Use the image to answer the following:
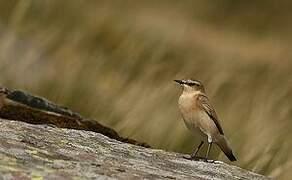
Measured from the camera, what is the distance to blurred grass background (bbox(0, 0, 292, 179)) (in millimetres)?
15508

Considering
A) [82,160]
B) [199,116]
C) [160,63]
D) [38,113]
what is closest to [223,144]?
[199,116]

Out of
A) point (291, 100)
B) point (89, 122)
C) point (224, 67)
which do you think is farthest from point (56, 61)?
point (89, 122)

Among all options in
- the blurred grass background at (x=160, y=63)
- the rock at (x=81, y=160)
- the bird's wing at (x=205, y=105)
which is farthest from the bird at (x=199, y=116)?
the blurred grass background at (x=160, y=63)

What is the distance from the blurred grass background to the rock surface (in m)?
5.46

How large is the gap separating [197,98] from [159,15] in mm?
10565

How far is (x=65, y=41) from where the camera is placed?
1856cm

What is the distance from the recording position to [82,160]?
23.4 ft

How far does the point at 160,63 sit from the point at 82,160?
11486 millimetres

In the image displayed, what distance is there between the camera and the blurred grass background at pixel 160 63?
1551cm

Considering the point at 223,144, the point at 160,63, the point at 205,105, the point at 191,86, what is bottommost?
the point at 223,144

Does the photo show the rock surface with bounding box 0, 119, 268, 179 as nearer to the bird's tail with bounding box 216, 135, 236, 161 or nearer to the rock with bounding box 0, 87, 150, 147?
the rock with bounding box 0, 87, 150, 147

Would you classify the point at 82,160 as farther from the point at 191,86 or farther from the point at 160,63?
the point at 160,63

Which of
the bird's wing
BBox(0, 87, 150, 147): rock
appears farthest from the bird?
BBox(0, 87, 150, 147): rock

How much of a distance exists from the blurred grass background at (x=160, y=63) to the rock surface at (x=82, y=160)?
5456 mm
